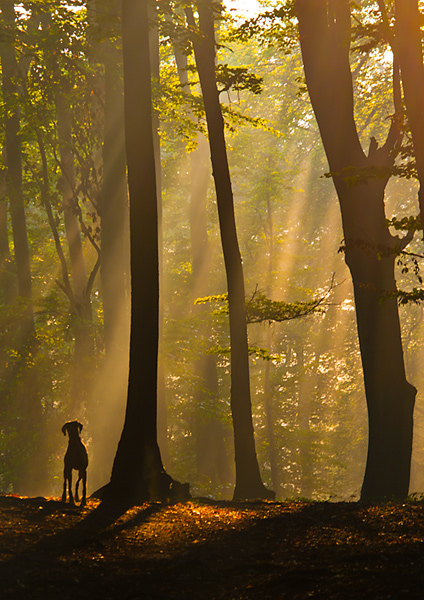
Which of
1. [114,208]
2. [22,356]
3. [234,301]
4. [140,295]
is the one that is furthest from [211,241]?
[140,295]

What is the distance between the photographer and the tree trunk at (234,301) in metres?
13.3

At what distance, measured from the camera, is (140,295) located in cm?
1014

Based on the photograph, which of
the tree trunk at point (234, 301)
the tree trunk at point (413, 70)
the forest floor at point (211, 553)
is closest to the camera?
the forest floor at point (211, 553)

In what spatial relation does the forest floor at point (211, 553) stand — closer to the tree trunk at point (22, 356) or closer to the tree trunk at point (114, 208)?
the tree trunk at point (114, 208)

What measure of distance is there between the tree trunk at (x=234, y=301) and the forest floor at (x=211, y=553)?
5.19 m

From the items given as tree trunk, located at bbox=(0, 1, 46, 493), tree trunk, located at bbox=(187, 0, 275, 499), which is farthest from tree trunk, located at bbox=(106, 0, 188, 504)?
tree trunk, located at bbox=(0, 1, 46, 493)

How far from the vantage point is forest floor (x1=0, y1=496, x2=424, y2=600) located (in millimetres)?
4719

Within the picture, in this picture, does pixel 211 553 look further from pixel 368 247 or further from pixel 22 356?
pixel 22 356

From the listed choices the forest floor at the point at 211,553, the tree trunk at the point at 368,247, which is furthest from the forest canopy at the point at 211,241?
the forest floor at the point at 211,553

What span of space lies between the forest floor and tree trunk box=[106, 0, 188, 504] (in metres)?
1.31

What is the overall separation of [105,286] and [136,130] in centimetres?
848

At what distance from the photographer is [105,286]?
18.7m

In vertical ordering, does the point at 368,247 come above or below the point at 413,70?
below

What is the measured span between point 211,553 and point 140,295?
16.4 feet
